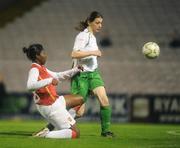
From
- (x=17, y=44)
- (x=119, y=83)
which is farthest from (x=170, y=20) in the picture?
(x=17, y=44)

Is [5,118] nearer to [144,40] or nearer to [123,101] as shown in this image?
[123,101]

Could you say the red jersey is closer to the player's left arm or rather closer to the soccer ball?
the player's left arm

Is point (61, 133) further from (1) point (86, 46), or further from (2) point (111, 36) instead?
(2) point (111, 36)

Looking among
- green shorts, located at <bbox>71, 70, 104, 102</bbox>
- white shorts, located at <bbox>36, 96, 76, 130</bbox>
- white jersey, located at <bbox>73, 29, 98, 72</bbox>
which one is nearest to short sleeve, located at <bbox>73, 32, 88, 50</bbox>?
white jersey, located at <bbox>73, 29, 98, 72</bbox>

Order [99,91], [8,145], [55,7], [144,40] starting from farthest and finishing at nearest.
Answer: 1. [55,7]
2. [144,40]
3. [99,91]
4. [8,145]

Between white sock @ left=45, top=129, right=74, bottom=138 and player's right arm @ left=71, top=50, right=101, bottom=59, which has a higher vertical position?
player's right arm @ left=71, top=50, right=101, bottom=59

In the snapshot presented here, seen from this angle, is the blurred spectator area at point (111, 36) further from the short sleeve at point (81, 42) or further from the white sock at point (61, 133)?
the white sock at point (61, 133)

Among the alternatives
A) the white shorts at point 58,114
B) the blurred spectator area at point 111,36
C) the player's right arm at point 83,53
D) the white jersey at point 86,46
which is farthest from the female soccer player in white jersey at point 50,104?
the blurred spectator area at point 111,36

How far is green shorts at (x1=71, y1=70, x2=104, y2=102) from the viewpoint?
32.4 feet

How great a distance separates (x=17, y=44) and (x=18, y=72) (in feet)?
6.88

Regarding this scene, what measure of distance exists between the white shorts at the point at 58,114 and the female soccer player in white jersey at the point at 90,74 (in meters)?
0.77

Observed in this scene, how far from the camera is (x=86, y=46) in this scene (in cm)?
988

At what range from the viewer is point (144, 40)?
23688 millimetres

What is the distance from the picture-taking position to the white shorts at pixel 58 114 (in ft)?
29.7
